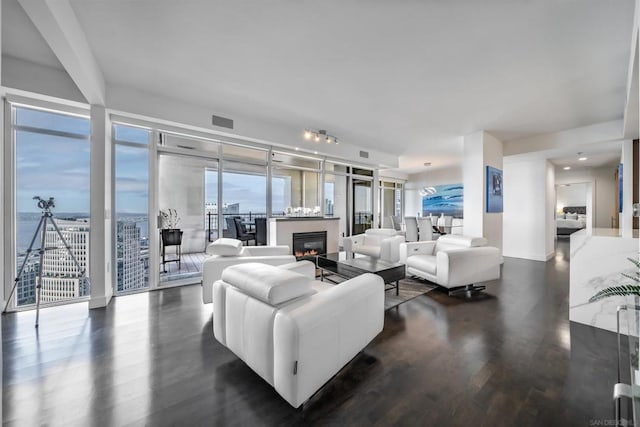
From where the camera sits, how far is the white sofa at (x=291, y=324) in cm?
152

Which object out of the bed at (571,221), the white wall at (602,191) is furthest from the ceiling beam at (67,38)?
the bed at (571,221)

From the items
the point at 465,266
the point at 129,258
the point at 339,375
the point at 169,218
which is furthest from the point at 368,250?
the point at 129,258

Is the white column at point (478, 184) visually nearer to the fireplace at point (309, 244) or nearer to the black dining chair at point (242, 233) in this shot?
the fireplace at point (309, 244)

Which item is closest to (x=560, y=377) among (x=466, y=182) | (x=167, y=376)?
(x=167, y=376)

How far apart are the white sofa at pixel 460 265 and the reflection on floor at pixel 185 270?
11.6 ft

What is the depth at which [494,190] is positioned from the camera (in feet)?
17.3

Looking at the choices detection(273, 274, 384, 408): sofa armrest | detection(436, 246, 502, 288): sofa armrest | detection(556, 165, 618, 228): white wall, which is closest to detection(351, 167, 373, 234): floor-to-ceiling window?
detection(436, 246, 502, 288): sofa armrest

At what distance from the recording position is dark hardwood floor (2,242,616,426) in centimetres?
161

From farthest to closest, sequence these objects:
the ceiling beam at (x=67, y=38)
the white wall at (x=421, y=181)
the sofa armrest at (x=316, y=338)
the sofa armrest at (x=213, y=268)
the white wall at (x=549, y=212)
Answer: the white wall at (x=421, y=181)
the white wall at (x=549, y=212)
the sofa armrest at (x=213, y=268)
the ceiling beam at (x=67, y=38)
the sofa armrest at (x=316, y=338)

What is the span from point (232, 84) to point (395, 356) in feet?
11.6

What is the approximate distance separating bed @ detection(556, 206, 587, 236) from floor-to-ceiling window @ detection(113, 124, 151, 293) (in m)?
13.1

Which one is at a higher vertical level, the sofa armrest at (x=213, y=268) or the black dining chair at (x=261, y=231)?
the black dining chair at (x=261, y=231)

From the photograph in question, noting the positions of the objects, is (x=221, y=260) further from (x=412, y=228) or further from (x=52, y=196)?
(x=412, y=228)

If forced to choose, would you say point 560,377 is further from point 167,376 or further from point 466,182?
point 466,182
